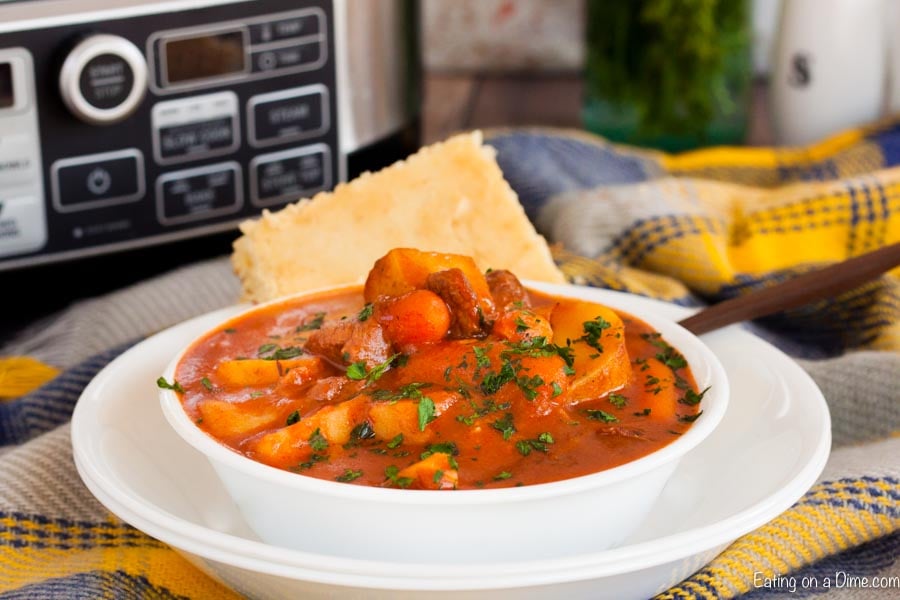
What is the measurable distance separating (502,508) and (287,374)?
231 mm

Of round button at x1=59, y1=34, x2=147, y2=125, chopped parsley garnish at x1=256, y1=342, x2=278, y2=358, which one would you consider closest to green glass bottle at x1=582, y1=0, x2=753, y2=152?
round button at x1=59, y1=34, x2=147, y2=125

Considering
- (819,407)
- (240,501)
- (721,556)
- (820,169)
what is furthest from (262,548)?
(820,169)

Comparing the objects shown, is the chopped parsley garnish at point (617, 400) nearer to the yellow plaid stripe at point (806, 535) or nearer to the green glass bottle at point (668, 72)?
the yellow plaid stripe at point (806, 535)

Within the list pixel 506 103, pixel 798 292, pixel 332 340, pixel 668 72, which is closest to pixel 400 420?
pixel 332 340

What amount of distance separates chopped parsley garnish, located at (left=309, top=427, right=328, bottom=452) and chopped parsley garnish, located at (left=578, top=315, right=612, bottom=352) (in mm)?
237

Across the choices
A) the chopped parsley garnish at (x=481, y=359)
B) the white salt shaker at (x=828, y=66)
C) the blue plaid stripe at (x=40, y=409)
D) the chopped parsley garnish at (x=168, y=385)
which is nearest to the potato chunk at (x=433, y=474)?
the chopped parsley garnish at (x=481, y=359)

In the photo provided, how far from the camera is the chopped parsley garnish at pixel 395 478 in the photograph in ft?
2.58

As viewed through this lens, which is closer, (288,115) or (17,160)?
(17,160)

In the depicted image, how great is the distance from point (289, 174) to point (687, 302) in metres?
0.52

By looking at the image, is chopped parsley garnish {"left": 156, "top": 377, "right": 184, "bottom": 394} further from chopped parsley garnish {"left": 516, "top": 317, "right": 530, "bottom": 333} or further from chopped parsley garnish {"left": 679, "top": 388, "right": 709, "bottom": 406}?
chopped parsley garnish {"left": 679, "top": 388, "right": 709, "bottom": 406}

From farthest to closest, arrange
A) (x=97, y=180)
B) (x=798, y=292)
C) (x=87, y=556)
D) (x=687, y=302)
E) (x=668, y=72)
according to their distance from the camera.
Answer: (x=668, y=72) → (x=687, y=302) → (x=97, y=180) → (x=798, y=292) → (x=87, y=556)

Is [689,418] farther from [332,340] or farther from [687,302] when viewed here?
[687,302]

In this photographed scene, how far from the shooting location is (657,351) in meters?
1.00

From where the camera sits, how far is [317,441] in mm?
838
